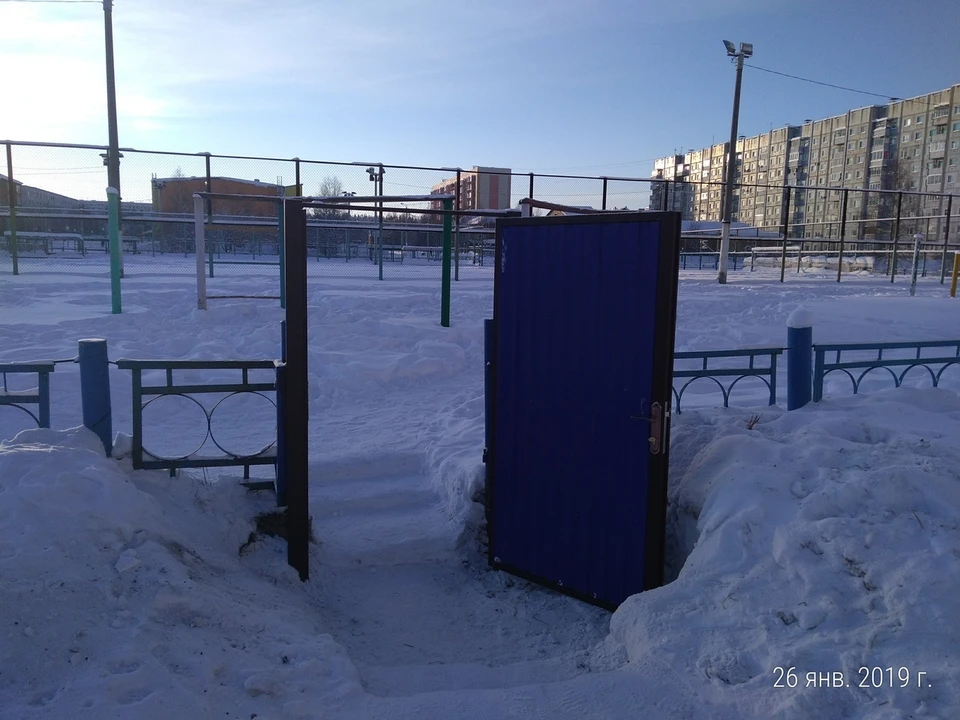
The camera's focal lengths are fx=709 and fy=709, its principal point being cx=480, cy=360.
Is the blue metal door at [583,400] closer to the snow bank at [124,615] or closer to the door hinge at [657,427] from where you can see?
the door hinge at [657,427]

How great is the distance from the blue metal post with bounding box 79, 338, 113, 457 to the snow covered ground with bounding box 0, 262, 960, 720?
0.56ft

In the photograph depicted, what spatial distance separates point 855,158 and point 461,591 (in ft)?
339

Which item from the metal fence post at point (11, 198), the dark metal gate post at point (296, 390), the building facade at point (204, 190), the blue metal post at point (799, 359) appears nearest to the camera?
the dark metal gate post at point (296, 390)

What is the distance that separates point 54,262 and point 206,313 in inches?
426

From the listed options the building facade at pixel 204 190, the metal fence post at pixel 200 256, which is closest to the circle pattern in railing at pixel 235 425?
the metal fence post at pixel 200 256

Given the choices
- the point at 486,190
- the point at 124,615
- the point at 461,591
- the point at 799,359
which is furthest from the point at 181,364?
the point at 486,190

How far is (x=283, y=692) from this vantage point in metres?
2.69

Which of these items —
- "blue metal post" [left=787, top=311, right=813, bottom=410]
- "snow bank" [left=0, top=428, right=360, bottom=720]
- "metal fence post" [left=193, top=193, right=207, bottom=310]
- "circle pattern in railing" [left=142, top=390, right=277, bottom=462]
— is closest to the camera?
"snow bank" [left=0, top=428, right=360, bottom=720]

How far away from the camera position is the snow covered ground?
2545mm

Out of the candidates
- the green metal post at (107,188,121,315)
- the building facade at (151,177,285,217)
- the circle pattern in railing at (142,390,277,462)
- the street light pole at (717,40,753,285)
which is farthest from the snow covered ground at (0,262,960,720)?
the street light pole at (717,40,753,285)

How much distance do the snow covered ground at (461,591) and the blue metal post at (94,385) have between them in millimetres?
170

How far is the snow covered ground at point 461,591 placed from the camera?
254cm

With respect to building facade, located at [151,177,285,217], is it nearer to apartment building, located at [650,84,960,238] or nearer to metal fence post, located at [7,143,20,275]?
metal fence post, located at [7,143,20,275]

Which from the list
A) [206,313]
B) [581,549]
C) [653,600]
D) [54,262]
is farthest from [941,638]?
[54,262]
